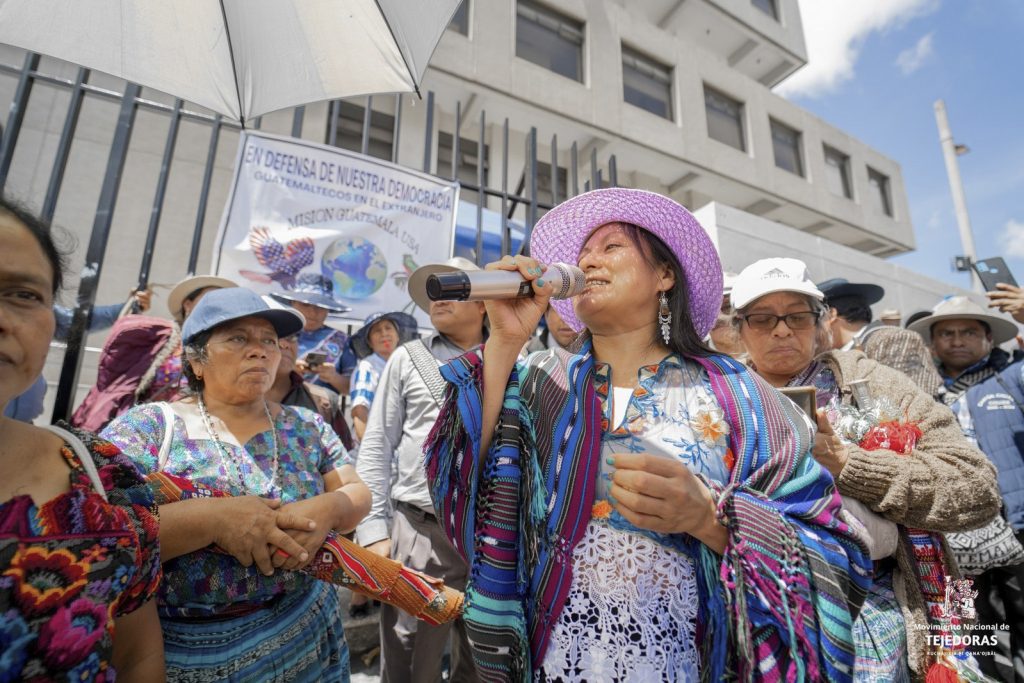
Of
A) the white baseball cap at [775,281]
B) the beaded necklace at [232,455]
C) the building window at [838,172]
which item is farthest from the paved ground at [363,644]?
the building window at [838,172]

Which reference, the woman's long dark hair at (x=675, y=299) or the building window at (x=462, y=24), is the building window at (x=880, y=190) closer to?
the building window at (x=462, y=24)

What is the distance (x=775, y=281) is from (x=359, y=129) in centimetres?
1005

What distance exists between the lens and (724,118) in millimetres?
14367

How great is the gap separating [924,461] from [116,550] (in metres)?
2.38

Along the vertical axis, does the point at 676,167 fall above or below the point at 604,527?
above

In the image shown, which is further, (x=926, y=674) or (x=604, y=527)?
(x=926, y=674)

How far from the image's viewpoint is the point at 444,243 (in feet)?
14.4

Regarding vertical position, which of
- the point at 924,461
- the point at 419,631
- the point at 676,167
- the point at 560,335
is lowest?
the point at 419,631

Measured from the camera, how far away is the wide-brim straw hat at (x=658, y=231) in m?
1.56

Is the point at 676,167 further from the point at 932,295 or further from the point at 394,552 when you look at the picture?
Answer: the point at 394,552

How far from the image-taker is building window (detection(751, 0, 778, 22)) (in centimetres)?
1563

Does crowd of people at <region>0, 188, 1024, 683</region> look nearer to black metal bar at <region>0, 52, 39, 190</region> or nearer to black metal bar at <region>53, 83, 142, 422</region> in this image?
black metal bar at <region>53, 83, 142, 422</region>

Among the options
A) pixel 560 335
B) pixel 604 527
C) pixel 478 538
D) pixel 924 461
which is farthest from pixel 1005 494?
pixel 478 538

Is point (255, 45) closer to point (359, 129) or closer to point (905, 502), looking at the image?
point (905, 502)
